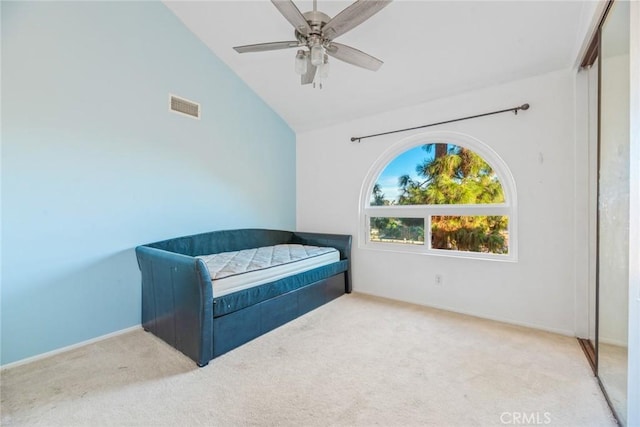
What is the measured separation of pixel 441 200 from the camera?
3.07 metres

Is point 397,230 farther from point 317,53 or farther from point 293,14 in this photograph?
point 293,14

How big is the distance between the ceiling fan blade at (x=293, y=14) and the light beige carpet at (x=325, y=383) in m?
2.25

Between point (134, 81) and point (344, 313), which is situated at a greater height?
point (134, 81)

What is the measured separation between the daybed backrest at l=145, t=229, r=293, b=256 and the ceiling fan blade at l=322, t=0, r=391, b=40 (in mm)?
2330

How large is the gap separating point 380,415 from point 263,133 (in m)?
3.38

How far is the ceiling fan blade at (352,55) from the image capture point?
188 cm

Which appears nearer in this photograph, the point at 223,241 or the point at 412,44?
the point at 412,44

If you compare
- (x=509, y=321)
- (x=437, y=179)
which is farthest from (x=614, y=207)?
(x=437, y=179)

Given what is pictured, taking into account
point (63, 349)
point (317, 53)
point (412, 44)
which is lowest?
point (63, 349)

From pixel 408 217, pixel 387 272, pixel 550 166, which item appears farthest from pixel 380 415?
pixel 550 166

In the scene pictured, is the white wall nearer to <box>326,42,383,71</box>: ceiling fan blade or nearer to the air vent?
<box>326,42,383,71</box>: ceiling fan blade

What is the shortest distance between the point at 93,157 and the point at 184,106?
1021 millimetres

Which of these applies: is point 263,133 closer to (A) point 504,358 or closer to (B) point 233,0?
(B) point 233,0

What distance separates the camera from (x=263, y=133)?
3.74m
